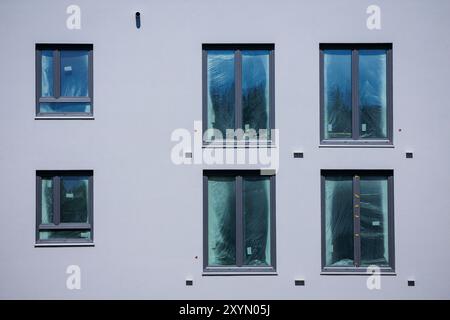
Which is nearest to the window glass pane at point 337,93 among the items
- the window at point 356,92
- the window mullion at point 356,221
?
the window at point 356,92

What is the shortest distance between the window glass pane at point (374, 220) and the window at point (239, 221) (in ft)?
6.10

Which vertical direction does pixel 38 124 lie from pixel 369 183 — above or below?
above

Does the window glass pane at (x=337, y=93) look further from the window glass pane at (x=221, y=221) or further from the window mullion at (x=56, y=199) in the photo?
the window mullion at (x=56, y=199)

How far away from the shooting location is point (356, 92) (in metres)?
9.42

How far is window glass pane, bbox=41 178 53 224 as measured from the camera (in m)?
9.41

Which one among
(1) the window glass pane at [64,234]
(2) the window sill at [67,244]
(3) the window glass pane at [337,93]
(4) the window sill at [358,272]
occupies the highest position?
(3) the window glass pane at [337,93]

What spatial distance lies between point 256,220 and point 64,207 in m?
3.94

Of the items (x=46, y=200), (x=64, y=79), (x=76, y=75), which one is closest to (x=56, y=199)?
(x=46, y=200)

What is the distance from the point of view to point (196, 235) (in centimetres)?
927

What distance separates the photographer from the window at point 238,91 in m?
9.41

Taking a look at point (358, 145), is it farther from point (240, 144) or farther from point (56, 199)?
point (56, 199)
